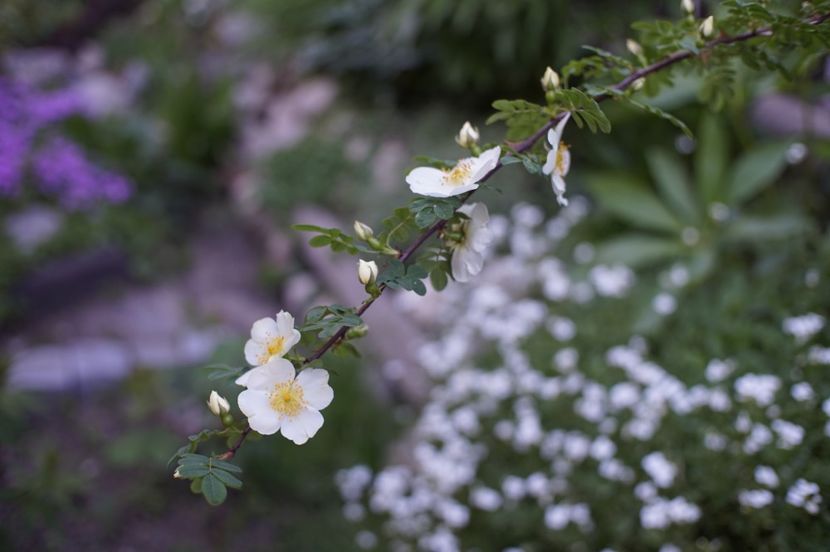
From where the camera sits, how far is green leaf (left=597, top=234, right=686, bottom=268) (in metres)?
2.55

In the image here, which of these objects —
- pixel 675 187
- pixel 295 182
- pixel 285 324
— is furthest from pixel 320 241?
pixel 295 182

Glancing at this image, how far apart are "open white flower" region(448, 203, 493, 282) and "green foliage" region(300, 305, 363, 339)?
168 mm

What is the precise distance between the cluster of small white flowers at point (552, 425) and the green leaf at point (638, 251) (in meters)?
0.05

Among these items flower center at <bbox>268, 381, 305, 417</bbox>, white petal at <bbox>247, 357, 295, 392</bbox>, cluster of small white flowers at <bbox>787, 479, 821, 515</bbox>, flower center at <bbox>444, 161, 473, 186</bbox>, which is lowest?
cluster of small white flowers at <bbox>787, 479, 821, 515</bbox>

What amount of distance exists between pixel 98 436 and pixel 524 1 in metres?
2.45

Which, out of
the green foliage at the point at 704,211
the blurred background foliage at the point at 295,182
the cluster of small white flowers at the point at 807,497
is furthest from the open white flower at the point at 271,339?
the green foliage at the point at 704,211

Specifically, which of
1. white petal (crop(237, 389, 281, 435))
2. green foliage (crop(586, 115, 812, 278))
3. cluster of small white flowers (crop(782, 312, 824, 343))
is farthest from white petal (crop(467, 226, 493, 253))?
green foliage (crop(586, 115, 812, 278))

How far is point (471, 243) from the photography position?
108 centimetres

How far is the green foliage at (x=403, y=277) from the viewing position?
102 cm

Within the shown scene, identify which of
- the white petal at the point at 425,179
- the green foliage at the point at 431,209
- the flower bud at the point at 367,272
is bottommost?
the flower bud at the point at 367,272

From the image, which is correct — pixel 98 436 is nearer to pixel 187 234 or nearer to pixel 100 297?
pixel 100 297

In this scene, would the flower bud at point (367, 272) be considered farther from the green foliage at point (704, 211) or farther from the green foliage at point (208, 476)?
the green foliage at point (704, 211)

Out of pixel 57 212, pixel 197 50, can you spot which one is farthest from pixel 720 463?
pixel 197 50

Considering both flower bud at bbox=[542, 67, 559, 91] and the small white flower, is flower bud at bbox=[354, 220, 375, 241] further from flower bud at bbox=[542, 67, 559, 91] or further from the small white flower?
Result: the small white flower
